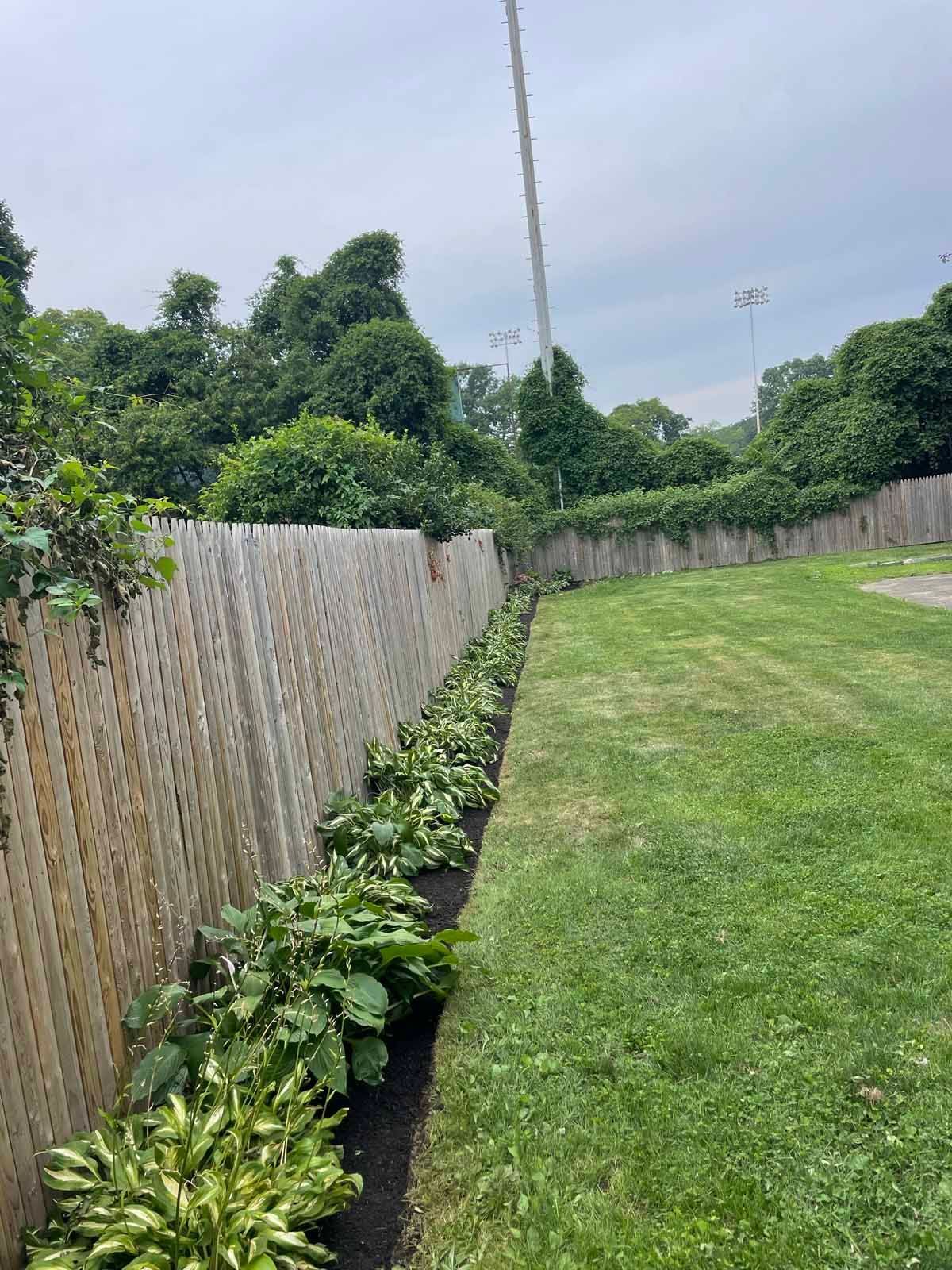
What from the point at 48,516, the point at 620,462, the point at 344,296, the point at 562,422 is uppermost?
the point at 344,296

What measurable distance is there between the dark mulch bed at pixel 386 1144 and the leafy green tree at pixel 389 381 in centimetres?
2537

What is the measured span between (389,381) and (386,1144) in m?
26.8

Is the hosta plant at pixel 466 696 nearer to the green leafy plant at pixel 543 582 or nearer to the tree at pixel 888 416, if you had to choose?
the green leafy plant at pixel 543 582

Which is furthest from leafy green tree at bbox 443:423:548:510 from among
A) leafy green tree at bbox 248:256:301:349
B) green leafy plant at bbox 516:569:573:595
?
leafy green tree at bbox 248:256:301:349

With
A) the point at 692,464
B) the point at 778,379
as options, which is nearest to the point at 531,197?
the point at 692,464

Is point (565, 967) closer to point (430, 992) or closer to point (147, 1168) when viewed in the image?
point (430, 992)

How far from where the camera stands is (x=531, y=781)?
5805 millimetres

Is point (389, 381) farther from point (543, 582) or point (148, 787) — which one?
point (148, 787)

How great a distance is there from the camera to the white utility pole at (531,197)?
1025 inches

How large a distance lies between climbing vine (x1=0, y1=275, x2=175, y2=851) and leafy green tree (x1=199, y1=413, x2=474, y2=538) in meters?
6.10

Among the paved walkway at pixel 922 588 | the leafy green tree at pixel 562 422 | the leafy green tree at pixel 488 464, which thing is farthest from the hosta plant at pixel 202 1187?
the leafy green tree at pixel 562 422

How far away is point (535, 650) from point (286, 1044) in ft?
32.0

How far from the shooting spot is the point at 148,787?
258 cm

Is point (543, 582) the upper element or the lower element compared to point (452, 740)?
upper
